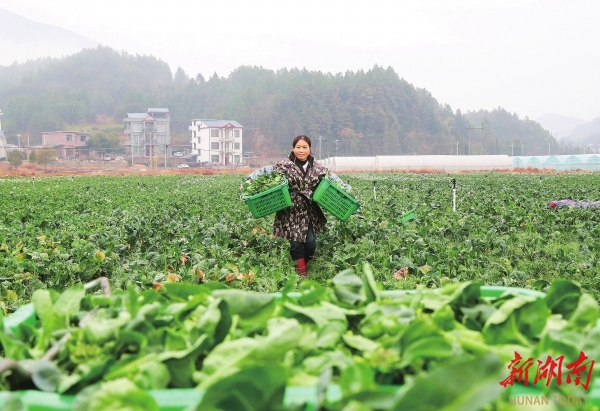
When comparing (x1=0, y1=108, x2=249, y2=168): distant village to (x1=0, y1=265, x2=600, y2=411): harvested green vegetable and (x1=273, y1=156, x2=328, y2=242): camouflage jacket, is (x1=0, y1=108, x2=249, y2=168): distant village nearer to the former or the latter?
(x1=273, y1=156, x2=328, y2=242): camouflage jacket

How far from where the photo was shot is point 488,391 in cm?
103

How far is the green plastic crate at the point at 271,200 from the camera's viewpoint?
6594mm

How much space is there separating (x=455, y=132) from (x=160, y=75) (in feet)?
312

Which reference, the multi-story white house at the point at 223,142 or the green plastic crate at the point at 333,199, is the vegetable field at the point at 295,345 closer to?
the green plastic crate at the point at 333,199

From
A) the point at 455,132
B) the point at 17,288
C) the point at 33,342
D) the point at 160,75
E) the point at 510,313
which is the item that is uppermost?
the point at 160,75

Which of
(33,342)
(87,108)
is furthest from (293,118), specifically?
(33,342)

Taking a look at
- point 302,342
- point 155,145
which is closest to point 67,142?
point 155,145

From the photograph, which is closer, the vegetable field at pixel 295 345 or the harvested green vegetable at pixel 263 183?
the vegetable field at pixel 295 345

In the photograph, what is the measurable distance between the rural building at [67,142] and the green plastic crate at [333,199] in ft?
302

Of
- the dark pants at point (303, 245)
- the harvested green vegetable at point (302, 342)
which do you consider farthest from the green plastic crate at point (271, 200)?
the harvested green vegetable at point (302, 342)

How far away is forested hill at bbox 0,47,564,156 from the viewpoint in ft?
336

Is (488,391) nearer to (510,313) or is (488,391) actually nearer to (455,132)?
(510,313)

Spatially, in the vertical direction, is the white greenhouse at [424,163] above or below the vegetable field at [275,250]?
above

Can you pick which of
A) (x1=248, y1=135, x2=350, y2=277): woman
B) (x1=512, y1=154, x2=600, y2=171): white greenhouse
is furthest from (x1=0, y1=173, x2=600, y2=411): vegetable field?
(x1=512, y1=154, x2=600, y2=171): white greenhouse
